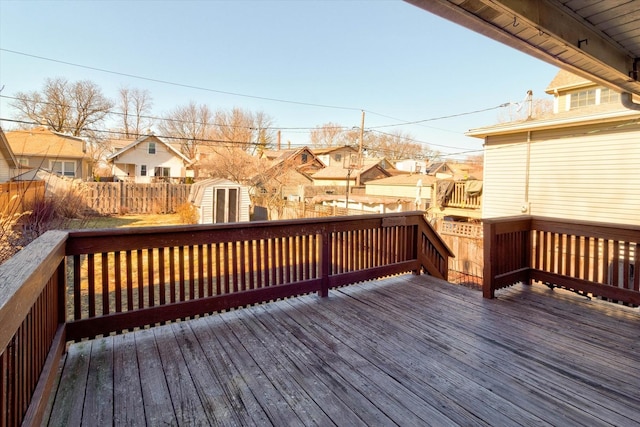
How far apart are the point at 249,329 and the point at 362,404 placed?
4.03ft

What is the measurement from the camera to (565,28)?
252 cm

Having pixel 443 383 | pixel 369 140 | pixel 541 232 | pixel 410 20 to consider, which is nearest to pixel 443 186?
pixel 410 20

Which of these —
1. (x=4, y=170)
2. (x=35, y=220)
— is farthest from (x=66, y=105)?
(x=35, y=220)

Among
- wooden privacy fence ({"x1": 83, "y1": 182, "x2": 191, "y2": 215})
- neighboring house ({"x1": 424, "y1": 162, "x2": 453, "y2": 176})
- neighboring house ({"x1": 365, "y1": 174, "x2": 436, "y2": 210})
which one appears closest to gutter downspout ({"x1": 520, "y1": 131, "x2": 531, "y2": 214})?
neighboring house ({"x1": 365, "y1": 174, "x2": 436, "y2": 210})

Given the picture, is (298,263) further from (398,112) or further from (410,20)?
Result: (398,112)

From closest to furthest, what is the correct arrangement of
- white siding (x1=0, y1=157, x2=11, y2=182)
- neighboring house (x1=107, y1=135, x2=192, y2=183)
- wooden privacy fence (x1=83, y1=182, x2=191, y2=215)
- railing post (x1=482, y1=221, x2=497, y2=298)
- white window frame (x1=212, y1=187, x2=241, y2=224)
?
railing post (x1=482, y1=221, x2=497, y2=298), white siding (x1=0, y1=157, x2=11, y2=182), white window frame (x1=212, y1=187, x2=241, y2=224), wooden privacy fence (x1=83, y1=182, x2=191, y2=215), neighboring house (x1=107, y1=135, x2=192, y2=183)

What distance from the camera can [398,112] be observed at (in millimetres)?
26531

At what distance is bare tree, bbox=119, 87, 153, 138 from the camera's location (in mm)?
30306

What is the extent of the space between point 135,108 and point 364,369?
3562cm

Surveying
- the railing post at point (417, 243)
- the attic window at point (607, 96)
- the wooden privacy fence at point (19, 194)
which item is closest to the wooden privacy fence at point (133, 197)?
the wooden privacy fence at point (19, 194)

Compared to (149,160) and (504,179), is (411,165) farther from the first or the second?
(504,179)

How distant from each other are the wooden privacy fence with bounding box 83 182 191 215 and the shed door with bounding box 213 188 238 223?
202 inches

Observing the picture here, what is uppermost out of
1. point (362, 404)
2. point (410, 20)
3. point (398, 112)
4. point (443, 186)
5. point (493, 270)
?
point (398, 112)

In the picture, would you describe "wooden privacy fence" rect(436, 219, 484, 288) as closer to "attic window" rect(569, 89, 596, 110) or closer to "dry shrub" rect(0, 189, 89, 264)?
"attic window" rect(569, 89, 596, 110)
